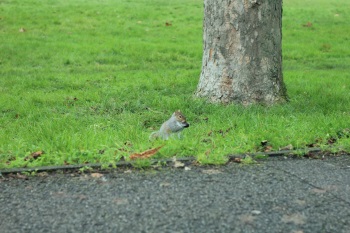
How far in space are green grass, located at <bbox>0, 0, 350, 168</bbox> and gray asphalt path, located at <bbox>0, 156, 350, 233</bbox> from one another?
15.4 inches

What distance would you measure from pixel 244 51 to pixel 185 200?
3443 mm

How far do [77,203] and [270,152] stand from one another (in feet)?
6.02

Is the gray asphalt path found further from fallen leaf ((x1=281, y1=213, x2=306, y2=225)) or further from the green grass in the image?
the green grass

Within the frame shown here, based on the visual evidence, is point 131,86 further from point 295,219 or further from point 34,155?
point 295,219

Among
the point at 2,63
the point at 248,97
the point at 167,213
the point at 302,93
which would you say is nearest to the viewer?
the point at 167,213

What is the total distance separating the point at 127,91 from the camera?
748 centimetres

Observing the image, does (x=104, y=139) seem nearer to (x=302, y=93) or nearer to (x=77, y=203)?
(x=77, y=203)

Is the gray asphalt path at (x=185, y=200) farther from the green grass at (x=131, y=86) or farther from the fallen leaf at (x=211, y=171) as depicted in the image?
the green grass at (x=131, y=86)

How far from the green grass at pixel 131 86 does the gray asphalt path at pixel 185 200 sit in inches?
15.4

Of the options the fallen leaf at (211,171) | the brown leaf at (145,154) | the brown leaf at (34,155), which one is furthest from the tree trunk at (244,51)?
the brown leaf at (34,155)

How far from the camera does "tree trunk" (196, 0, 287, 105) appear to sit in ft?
20.7

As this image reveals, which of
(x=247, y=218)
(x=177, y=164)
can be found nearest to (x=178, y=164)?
(x=177, y=164)

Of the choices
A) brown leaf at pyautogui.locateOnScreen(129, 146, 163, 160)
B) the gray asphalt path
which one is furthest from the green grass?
the gray asphalt path

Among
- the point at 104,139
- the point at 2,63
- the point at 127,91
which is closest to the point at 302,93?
the point at 127,91
